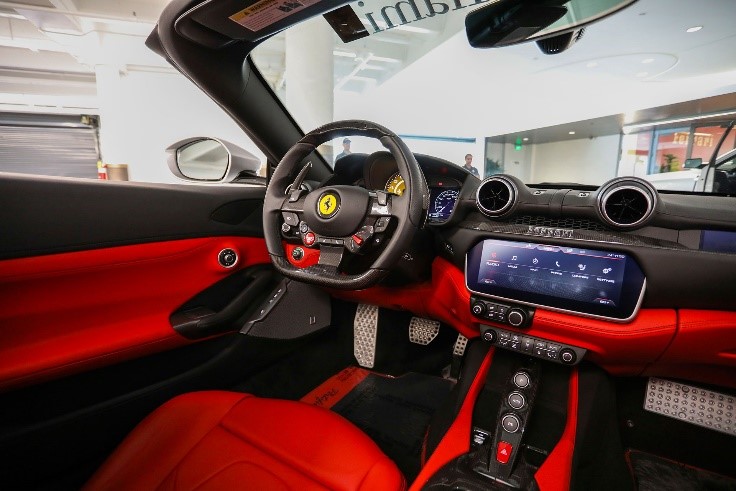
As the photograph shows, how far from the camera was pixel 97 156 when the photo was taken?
9.81 meters

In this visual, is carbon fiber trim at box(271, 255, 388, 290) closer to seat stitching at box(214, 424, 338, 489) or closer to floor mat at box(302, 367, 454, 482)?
seat stitching at box(214, 424, 338, 489)

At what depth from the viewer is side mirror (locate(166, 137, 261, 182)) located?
2051 mm

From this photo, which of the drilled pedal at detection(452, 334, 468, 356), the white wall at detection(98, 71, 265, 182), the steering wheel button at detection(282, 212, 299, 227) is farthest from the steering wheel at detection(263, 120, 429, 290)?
the white wall at detection(98, 71, 265, 182)

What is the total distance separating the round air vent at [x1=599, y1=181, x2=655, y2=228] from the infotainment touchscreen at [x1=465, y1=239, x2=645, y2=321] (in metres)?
0.11

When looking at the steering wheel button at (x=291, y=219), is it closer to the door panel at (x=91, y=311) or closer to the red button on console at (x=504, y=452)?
the door panel at (x=91, y=311)

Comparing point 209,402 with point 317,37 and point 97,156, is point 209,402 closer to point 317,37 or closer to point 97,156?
point 317,37

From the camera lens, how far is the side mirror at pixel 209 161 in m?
2.05

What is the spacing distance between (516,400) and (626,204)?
2.37ft

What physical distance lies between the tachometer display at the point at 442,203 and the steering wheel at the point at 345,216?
0.49 metres

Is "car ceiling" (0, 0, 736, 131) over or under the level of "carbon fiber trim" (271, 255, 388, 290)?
over

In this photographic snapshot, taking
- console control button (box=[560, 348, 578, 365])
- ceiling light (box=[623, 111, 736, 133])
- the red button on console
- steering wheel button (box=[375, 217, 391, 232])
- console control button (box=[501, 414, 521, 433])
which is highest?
ceiling light (box=[623, 111, 736, 133])

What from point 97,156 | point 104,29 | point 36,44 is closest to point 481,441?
point 104,29

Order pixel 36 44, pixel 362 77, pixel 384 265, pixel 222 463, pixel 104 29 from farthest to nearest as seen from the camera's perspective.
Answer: pixel 362 77
pixel 36 44
pixel 104 29
pixel 384 265
pixel 222 463

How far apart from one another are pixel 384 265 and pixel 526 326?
1.93ft
